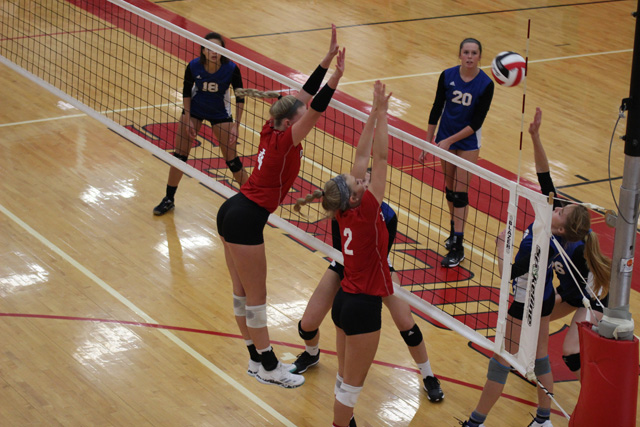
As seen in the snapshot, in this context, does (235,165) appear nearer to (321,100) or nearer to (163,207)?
(163,207)

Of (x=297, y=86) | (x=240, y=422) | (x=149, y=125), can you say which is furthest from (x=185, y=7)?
(x=240, y=422)

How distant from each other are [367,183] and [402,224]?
4039mm

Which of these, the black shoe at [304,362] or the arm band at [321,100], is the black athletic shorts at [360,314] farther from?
the black shoe at [304,362]

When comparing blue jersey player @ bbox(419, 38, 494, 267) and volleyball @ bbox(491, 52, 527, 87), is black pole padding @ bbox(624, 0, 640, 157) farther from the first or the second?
blue jersey player @ bbox(419, 38, 494, 267)

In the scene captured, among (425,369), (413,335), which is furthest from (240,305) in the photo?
(425,369)

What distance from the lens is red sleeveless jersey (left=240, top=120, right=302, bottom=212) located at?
616 centimetres

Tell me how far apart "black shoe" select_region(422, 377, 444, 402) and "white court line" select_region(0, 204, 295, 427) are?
1150 millimetres

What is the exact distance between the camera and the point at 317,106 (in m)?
5.91

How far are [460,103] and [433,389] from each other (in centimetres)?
323

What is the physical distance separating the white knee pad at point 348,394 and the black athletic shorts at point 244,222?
3.93 ft

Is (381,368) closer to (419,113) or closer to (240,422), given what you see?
(240,422)

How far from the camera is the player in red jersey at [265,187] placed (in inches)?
240

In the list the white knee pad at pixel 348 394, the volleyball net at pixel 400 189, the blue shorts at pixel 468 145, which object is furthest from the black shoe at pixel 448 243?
the white knee pad at pixel 348 394

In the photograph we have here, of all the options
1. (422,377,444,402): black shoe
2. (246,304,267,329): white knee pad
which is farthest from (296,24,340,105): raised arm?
(422,377,444,402): black shoe
